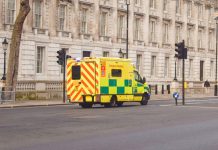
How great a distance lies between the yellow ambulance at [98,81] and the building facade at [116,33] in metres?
15.5

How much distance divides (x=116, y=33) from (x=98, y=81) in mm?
28698

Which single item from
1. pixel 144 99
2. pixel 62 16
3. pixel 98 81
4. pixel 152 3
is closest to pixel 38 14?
pixel 62 16

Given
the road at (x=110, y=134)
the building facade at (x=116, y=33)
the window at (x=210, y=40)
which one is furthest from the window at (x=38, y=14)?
the window at (x=210, y=40)

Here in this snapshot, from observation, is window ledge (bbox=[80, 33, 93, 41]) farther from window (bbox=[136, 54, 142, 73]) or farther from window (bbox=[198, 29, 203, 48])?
window (bbox=[198, 29, 203, 48])

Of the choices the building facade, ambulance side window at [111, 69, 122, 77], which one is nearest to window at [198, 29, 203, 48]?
the building facade

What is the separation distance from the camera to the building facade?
50000 mm

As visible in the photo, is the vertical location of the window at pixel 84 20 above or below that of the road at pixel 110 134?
above

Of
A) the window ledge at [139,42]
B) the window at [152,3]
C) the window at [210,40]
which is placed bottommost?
the window ledge at [139,42]

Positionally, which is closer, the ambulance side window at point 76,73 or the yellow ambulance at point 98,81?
the yellow ambulance at point 98,81

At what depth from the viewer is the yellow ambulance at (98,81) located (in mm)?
32188

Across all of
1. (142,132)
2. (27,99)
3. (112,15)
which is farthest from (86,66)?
Answer: (112,15)

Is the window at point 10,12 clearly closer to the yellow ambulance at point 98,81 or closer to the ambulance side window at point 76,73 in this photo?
the yellow ambulance at point 98,81

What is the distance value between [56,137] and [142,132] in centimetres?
299

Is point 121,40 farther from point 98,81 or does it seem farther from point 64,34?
point 98,81
